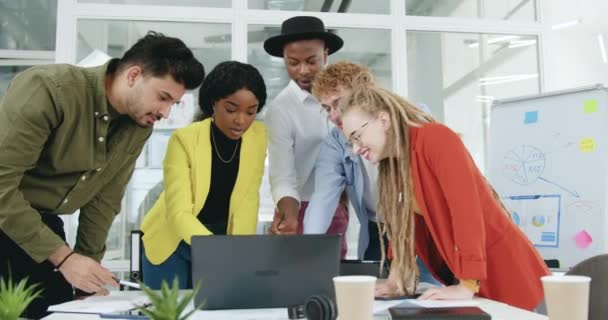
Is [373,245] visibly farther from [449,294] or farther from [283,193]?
Answer: [449,294]

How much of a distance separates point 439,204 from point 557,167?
6.15 feet

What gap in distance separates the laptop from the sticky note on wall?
2379 millimetres

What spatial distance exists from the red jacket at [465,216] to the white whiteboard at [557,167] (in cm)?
160

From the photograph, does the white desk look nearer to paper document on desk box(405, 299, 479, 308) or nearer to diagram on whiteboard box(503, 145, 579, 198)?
paper document on desk box(405, 299, 479, 308)

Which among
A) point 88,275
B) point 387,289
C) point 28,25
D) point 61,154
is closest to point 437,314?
point 387,289

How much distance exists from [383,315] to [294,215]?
3.20 ft

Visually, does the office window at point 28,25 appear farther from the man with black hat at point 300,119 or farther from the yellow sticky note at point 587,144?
the yellow sticky note at point 587,144

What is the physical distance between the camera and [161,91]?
1.67 m

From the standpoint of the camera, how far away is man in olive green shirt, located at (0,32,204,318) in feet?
4.98

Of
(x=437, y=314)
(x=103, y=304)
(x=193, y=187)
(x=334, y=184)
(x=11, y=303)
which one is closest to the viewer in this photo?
(x=11, y=303)

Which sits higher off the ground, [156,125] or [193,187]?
[156,125]

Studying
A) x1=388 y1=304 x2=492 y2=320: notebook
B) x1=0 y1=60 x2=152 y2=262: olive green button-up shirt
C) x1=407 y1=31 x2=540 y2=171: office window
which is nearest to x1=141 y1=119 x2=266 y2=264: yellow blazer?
x1=0 y1=60 x2=152 y2=262: olive green button-up shirt

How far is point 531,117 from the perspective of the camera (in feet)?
10.9

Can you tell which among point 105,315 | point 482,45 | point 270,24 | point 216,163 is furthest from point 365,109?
point 482,45
